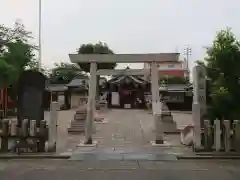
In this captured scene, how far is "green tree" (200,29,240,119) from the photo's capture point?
15578 mm

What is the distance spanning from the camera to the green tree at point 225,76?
613 inches

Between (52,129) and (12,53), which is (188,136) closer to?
(52,129)

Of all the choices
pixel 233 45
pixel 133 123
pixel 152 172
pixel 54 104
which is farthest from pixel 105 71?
pixel 152 172

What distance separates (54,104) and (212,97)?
654cm

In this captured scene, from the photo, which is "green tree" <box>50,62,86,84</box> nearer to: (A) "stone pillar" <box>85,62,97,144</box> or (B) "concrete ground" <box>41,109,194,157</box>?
(B) "concrete ground" <box>41,109,194,157</box>

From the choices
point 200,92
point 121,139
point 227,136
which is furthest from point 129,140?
point 227,136

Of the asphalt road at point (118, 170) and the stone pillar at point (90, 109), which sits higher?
the stone pillar at point (90, 109)

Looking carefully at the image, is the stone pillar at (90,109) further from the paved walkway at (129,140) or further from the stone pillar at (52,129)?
the stone pillar at (52,129)

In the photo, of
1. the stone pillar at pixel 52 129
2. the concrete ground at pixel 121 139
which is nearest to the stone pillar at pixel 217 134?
the concrete ground at pixel 121 139

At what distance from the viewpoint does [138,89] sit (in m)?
52.1

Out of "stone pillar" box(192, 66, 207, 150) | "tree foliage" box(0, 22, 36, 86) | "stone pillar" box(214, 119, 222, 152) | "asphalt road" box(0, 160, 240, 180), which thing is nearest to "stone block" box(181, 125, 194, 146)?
"stone pillar" box(192, 66, 207, 150)

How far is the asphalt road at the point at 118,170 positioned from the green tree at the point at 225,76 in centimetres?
289

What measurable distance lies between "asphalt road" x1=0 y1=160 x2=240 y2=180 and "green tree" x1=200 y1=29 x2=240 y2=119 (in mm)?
2895

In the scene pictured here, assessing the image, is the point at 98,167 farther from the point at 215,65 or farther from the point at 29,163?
the point at 215,65
